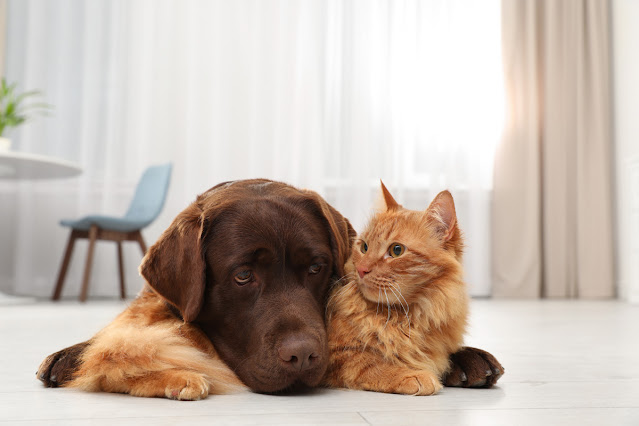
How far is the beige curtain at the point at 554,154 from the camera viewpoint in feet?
19.2

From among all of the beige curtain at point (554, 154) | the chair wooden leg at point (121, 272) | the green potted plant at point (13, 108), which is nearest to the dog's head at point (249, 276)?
the green potted plant at point (13, 108)

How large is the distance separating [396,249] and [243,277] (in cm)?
36

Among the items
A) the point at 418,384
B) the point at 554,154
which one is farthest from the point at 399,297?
the point at 554,154

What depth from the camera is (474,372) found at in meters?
1.37

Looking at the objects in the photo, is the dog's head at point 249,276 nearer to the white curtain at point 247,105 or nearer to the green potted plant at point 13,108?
the green potted plant at point 13,108

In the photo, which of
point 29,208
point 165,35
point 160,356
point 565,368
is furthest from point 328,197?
point 160,356

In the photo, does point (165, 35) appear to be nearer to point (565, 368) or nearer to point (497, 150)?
point (497, 150)

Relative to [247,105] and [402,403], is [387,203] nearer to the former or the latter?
[402,403]

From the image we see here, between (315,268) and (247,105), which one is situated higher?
(247,105)

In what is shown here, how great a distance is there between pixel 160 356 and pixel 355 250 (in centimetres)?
54

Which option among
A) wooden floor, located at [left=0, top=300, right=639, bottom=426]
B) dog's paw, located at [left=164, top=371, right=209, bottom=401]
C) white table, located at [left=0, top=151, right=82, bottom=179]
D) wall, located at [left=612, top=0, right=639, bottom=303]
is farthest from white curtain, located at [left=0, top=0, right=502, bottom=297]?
dog's paw, located at [left=164, top=371, right=209, bottom=401]

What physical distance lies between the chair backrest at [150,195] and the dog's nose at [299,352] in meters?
4.08

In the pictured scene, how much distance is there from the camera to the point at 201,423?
1005mm

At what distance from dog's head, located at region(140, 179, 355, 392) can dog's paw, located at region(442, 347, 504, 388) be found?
13.6 inches
